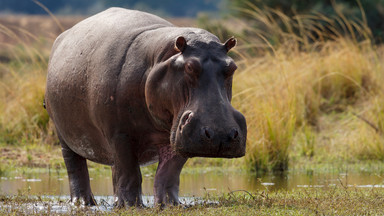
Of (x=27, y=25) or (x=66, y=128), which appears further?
(x=27, y=25)

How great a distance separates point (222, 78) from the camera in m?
4.54

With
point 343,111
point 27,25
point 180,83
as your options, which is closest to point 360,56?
point 343,111

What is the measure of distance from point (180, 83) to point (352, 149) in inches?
192

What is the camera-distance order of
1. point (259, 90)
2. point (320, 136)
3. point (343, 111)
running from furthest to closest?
point (343, 111), point (320, 136), point (259, 90)

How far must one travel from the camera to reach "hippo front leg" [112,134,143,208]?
16.2ft

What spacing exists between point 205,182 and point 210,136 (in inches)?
121

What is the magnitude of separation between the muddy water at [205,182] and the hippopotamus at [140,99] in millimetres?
954

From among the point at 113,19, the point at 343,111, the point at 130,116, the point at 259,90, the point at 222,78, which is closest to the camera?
the point at 222,78

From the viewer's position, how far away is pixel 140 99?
4863mm

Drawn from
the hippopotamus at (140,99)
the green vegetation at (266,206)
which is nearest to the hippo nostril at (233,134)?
the hippopotamus at (140,99)

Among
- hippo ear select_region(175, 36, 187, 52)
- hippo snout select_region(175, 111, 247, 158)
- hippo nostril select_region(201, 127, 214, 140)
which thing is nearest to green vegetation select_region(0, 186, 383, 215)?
hippo snout select_region(175, 111, 247, 158)

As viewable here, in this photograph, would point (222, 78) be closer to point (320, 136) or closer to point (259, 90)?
point (259, 90)

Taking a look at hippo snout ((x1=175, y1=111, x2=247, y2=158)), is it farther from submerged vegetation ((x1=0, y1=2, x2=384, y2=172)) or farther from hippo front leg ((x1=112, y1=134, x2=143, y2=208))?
submerged vegetation ((x1=0, y1=2, x2=384, y2=172))

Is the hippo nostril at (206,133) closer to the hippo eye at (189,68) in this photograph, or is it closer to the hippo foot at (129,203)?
the hippo eye at (189,68)
